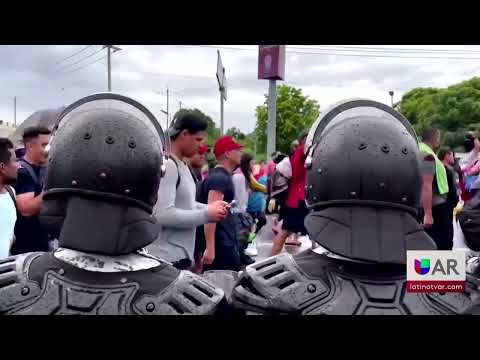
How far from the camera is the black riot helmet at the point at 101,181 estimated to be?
2.04 metres

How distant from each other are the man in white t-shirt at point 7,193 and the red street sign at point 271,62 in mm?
1419

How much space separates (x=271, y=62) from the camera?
96.8 inches

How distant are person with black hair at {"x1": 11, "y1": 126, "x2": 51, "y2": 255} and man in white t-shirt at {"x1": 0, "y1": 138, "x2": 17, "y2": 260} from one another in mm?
113

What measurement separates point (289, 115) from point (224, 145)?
0.57 metres

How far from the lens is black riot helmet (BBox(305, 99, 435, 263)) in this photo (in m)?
2.12

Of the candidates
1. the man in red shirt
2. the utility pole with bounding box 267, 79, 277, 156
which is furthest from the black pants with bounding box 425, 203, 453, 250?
the man in red shirt

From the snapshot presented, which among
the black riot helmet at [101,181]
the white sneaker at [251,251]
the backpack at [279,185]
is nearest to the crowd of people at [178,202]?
the black riot helmet at [101,181]

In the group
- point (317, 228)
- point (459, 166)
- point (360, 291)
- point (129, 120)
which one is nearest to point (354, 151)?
point (317, 228)

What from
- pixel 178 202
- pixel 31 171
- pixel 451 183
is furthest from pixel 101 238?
pixel 451 183

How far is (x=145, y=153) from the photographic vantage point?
212 centimetres

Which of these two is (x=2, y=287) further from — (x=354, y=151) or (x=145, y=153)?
(x=354, y=151)

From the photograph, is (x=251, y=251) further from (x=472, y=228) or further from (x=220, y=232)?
(x=472, y=228)

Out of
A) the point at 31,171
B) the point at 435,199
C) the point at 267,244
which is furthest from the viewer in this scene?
the point at 267,244
